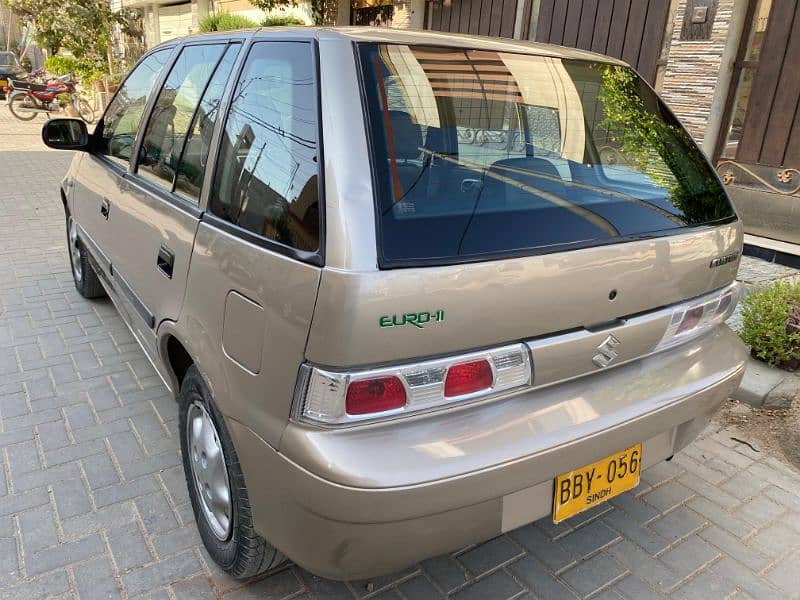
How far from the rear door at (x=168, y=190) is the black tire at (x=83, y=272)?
1482 millimetres

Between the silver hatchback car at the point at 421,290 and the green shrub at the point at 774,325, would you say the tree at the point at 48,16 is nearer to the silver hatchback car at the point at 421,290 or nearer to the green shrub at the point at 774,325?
the silver hatchback car at the point at 421,290

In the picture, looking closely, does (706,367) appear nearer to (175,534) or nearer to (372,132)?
(372,132)

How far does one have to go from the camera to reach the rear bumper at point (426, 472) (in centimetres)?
148

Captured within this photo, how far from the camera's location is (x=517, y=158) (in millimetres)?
2061

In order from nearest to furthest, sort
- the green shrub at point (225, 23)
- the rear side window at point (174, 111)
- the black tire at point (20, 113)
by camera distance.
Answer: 1. the rear side window at point (174, 111)
2. the green shrub at point (225, 23)
3. the black tire at point (20, 113)

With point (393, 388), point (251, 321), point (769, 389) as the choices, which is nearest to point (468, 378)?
point (393, 388)

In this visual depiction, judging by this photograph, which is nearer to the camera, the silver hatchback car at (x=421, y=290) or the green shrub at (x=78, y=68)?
the silver hatchback car at (x=421, y=290)

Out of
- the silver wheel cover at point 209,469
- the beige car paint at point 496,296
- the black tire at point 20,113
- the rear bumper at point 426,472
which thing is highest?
the beige car paint at point 496,296

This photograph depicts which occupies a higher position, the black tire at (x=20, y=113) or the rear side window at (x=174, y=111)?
the rear side window at (x=174, y=111)

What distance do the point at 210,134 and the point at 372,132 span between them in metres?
0.81

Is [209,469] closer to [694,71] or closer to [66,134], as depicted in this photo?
[66,134]

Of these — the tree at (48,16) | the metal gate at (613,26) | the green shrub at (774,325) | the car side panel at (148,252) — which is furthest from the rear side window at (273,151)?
the tree at (48,16)

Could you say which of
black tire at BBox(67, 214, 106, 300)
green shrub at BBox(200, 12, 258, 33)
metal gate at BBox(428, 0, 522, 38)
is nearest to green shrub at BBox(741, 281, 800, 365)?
black tire at BBox(67, 214, 106, 300)

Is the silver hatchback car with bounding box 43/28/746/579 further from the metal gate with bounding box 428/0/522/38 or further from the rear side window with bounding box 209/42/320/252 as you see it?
the metal gate with bounding box 428/0/522/38
